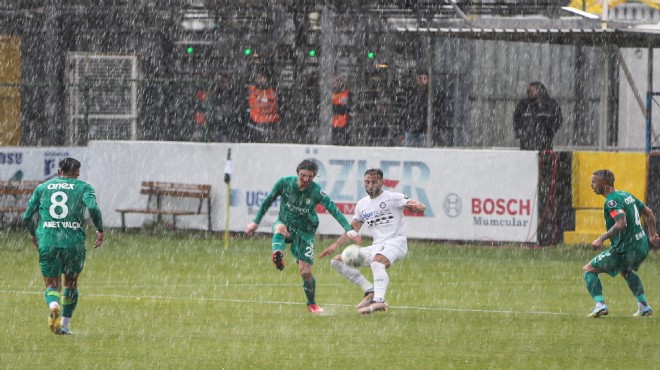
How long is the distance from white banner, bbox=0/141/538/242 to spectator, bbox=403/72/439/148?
18.2 ft

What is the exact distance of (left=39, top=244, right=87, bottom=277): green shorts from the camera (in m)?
13.3

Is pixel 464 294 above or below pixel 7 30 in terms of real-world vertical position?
below

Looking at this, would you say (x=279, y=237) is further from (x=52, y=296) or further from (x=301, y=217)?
(x=52, y=296)

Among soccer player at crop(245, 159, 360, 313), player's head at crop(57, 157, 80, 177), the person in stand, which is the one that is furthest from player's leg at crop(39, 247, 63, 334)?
the person in stand

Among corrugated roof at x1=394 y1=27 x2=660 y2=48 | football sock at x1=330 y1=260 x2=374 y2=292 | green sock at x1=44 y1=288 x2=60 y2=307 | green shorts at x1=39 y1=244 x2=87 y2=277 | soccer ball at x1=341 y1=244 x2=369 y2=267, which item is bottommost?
football sock at x1=330 y1=260 x2=374 y2=292

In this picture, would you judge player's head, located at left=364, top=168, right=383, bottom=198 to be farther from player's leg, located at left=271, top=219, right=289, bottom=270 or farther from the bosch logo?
the bosch logo

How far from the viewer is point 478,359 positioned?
11.9 m

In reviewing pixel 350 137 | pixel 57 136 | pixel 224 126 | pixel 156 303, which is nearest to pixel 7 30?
pixel 57 136

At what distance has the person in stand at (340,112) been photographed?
30.6 metres

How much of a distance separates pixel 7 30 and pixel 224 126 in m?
6.40

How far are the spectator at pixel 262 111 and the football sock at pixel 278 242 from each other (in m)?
14.0

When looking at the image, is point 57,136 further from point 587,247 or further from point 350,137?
point 587,247

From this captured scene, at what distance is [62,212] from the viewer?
13.4 m

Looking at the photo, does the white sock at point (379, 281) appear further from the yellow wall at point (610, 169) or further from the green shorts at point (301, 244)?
the yellow wall at point (610, 169)
